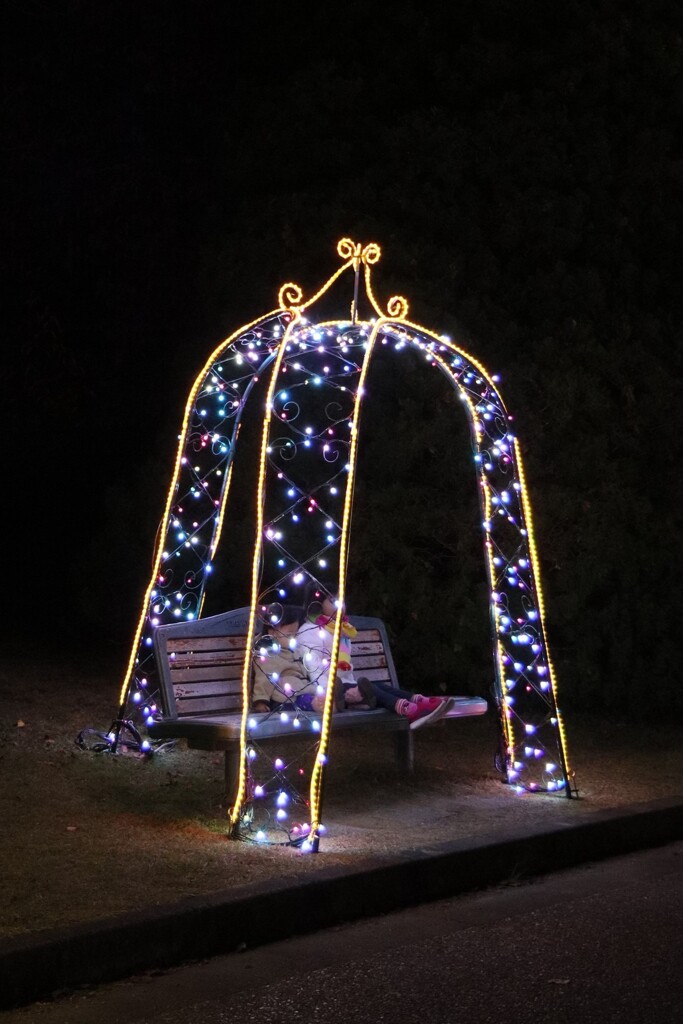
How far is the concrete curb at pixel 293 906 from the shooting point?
4.89 meters

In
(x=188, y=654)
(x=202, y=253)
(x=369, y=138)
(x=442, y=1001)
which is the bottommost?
(x=442, y=1001)

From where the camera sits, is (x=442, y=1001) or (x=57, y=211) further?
(x=57, y=211)

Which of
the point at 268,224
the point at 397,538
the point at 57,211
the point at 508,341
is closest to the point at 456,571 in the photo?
the point at 397,538

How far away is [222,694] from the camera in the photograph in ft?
28.9

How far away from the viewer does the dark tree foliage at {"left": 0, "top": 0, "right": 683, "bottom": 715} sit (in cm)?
1216

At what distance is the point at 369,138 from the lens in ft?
49.0

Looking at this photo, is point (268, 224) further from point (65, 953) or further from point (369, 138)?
point (65, 953)

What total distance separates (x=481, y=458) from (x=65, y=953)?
15.9 ft

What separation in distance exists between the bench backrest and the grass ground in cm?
52

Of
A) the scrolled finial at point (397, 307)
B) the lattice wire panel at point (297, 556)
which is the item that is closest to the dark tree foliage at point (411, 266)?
the lattice wire panel at point (297, 556)

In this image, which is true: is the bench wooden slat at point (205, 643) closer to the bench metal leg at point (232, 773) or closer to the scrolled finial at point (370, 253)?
the bench metal leg at point (232, 773)

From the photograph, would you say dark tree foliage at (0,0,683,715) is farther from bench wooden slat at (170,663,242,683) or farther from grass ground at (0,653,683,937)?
bench wooden slat at (170,663,242,683)

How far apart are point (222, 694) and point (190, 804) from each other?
1114 mm

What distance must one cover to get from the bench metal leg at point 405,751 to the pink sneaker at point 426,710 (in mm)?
372
